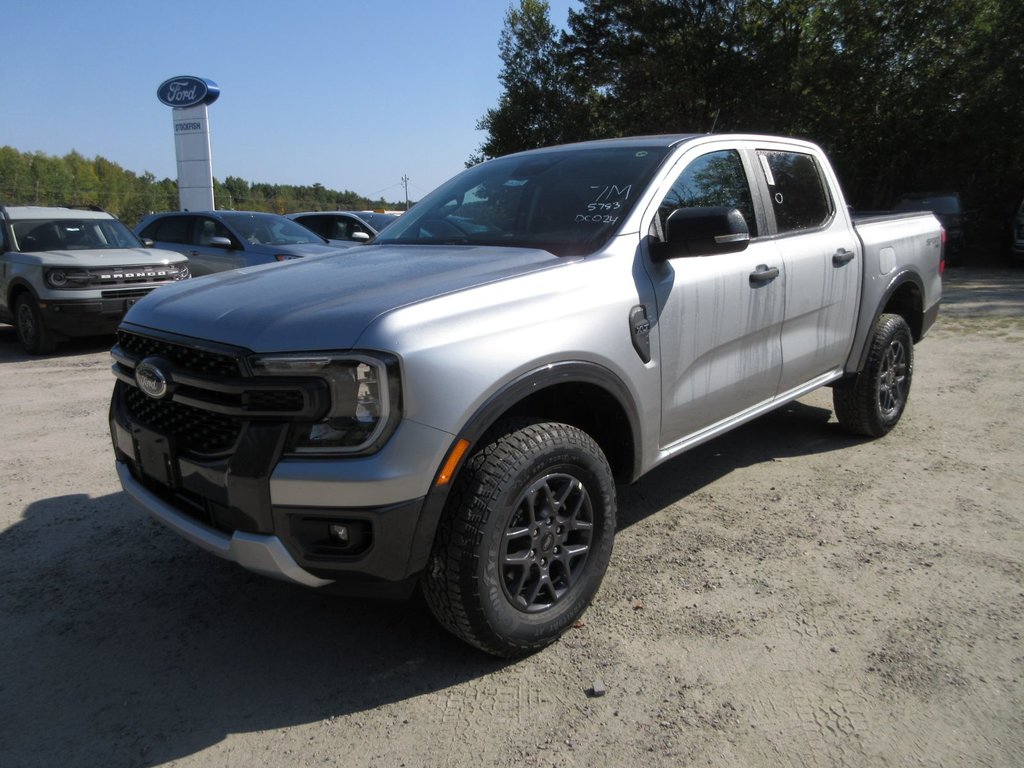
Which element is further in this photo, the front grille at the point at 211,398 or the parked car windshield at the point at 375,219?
the parked car windshield at the point at 375,219

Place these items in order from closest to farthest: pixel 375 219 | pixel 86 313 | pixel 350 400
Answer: pixel 350 400 < pixel 86 313 < pixel 375 219

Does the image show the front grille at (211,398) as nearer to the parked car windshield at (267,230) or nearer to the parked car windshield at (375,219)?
the parked car windshield at (267,230)

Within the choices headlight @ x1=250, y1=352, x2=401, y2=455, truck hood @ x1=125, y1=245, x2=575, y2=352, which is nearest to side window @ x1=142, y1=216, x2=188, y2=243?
truck hood @ x1=125, y1=245, x2=575, y2=352

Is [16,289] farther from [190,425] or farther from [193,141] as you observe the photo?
[193,141]

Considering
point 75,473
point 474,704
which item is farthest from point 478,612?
point 75,473

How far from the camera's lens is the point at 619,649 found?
2785mm

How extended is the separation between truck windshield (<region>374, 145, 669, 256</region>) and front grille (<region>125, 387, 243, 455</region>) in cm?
141

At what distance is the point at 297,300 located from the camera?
2539 mm

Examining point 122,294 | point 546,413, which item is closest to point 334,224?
point 122,294

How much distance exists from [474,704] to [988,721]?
156 centimetres

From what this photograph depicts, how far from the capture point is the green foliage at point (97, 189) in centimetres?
4119

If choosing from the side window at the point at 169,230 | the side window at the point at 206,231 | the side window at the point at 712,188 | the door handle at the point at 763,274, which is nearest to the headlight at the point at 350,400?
the side window at the point at 712,188

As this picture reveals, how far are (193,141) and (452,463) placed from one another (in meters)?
22.4

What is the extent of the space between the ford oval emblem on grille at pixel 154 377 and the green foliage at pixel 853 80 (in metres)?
19.2
